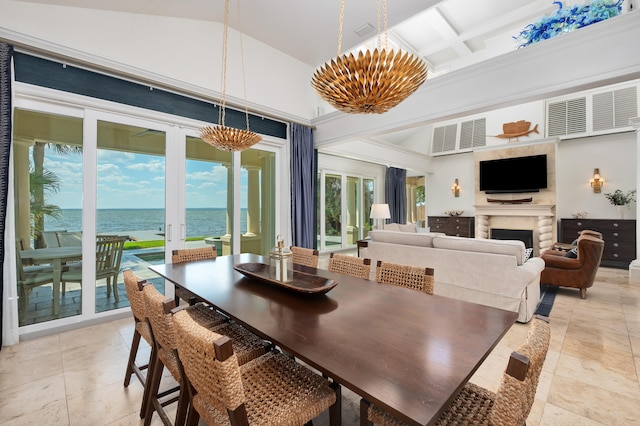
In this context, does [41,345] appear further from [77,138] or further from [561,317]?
[561,317]

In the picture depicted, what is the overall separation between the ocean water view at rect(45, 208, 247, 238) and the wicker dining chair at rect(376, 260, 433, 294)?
8.99 ft

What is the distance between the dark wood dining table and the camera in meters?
0.87

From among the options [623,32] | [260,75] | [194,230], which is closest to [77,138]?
[194,230]

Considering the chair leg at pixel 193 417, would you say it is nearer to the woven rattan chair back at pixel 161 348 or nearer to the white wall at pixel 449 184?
the woven rattan chair back at pixel 161 348

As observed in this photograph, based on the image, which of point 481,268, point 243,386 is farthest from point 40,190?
point 481,268

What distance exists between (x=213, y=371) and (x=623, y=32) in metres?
3.92

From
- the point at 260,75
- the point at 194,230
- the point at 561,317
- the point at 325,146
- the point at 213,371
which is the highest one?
the point at 260,75

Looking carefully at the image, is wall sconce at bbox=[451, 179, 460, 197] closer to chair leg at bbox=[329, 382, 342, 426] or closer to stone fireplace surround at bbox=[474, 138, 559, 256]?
stone fireplace surround at bbox=[474, 138, 559, 256]

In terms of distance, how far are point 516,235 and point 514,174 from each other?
4.99 feet

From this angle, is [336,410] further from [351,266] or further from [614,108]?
[614,108]

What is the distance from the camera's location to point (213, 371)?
96 centimetres

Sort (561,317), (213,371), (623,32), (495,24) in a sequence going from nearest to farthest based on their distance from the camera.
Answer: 1. (213,371)
2. (623,32)
3. (561,317)
4. (495,24)

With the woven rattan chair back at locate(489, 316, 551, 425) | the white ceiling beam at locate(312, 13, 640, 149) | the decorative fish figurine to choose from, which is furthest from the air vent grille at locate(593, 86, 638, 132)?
the woven rattan chair back at locate(489, 316, 551, 425)

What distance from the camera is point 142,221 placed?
139 inches
